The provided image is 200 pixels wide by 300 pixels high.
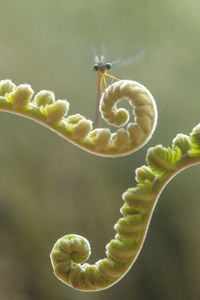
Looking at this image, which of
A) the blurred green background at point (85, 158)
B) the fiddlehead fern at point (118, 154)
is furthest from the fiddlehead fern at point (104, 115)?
the blurred green background at point (85, 158)

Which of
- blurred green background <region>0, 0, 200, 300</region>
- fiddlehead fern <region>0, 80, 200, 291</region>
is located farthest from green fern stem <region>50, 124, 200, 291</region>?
→ blurred green background <region>0, 0, 200, 300</region>

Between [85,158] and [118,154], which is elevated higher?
[85,158]

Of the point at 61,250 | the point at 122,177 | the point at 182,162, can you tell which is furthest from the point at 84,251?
the point at 122,177

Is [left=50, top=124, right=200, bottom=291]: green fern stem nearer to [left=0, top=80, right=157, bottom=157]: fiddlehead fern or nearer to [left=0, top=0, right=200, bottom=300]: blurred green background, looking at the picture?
[left=0, top=80, right=157, bottom=157]: fiddlehead fern

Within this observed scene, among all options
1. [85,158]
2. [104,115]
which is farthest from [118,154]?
[85,158]

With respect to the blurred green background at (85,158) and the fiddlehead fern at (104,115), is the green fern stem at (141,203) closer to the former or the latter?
the fiddlehead fern at (104,115)

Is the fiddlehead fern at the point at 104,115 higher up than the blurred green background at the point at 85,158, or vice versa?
the blurred green background at the point at 85,158

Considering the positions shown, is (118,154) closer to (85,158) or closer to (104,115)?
(104,115)

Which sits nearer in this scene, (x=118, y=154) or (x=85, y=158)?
(x=118, y=154)
